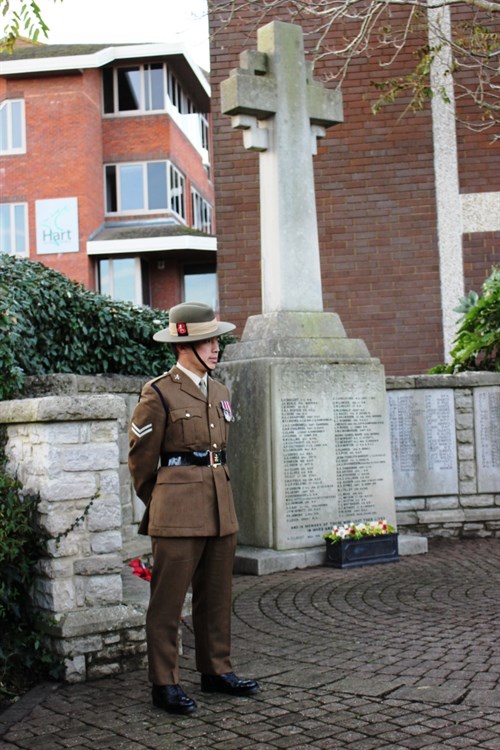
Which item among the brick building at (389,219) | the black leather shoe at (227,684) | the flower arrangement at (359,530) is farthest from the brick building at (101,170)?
the black leather shoe at (227,684)

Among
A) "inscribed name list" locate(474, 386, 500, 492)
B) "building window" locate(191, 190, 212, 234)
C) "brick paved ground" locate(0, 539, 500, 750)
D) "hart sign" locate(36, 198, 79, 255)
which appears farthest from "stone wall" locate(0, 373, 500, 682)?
"building window" locate(191, 190, 212, 234)

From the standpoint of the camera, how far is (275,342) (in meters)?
8.83

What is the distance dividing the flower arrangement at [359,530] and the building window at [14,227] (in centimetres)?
2445

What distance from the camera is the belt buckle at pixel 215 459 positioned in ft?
16.6

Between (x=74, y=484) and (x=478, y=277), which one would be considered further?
(x=478, y=277)

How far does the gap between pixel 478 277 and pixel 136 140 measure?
1957 centimetres

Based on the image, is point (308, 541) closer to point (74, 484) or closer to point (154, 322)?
point (154, 322)

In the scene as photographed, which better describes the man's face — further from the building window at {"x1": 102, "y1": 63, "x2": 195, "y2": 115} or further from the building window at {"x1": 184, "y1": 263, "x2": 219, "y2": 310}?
the building window at {"x1": 102, "y1": 63, "x2": 195, "y2": 115}

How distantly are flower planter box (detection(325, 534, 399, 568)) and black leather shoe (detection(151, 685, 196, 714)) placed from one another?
12.2 ft

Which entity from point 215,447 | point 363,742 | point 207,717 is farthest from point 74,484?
point 363,742

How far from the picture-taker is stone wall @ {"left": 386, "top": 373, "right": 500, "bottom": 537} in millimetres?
10227

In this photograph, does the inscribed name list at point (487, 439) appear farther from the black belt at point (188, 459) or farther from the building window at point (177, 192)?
the building window at point (177, 192)

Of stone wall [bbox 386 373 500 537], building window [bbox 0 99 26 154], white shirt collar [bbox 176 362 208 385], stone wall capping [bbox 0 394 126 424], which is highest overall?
building window [bbox 0 99 26 154]

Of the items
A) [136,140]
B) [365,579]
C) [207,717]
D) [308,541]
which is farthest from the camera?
[136,140]
